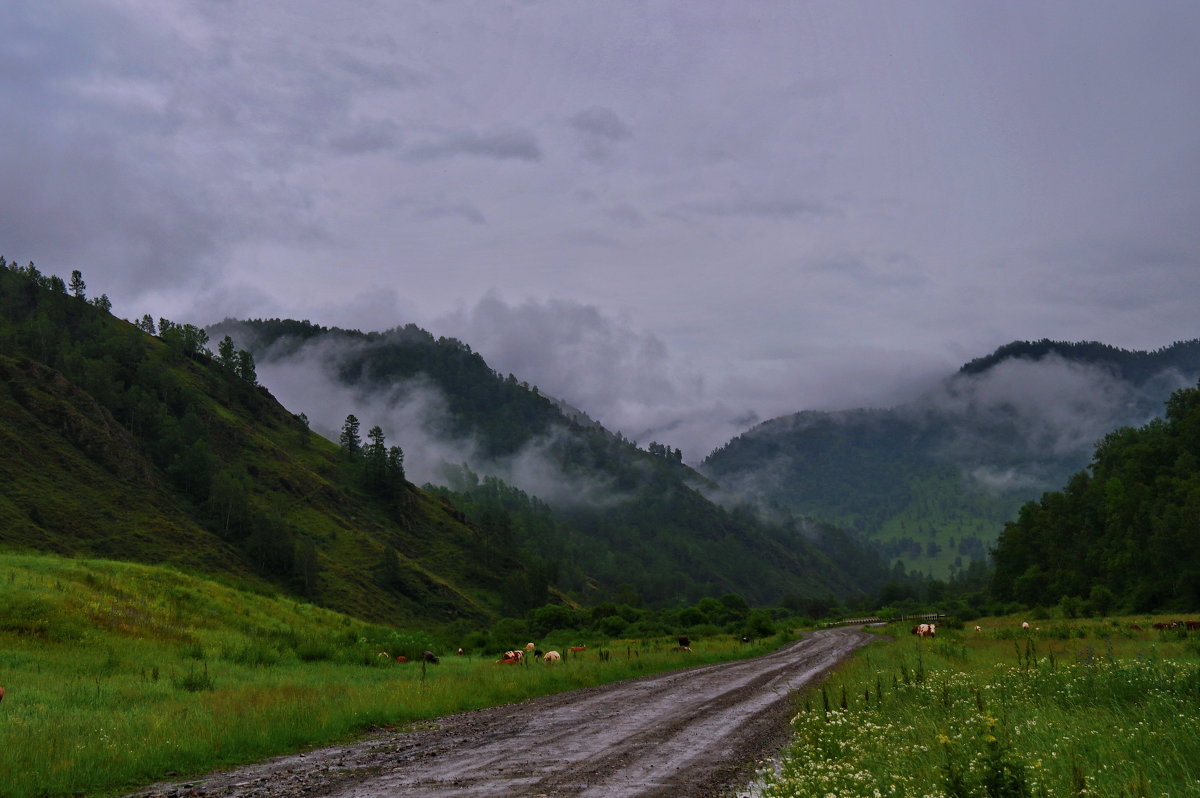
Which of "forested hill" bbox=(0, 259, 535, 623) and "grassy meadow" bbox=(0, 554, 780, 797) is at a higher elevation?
"forested hill" bbox=(0, 259, 535, 623)

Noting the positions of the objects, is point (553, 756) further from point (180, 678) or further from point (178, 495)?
point (178, 495)

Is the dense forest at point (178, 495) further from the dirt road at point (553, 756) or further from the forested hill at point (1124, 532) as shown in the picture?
the dirt road at point (553, 756)

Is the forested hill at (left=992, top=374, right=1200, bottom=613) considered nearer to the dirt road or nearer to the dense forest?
the dense forest

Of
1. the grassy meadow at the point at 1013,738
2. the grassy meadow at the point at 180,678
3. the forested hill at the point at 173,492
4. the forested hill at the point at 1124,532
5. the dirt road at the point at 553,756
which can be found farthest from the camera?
the forested hill at the point at 173,492

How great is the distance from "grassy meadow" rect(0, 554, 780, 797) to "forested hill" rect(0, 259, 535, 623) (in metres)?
63.2

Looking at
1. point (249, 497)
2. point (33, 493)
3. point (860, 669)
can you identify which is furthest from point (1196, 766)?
point (249, 497)

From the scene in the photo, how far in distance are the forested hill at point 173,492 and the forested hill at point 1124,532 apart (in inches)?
3994

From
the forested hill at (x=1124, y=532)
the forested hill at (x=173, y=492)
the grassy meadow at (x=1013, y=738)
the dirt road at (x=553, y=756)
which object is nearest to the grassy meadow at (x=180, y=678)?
the dirt road at (x=553, y=756)

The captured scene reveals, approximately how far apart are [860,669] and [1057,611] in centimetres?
6869

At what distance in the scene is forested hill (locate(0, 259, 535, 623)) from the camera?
11819 centimetres

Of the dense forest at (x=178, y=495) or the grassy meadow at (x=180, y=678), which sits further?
the dense forest at (x=178, y=495)

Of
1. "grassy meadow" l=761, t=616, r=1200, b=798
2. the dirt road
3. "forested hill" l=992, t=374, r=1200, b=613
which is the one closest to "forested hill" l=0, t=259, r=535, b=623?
the dirt road

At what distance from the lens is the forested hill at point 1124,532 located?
76.7 m

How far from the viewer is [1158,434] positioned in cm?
9800
